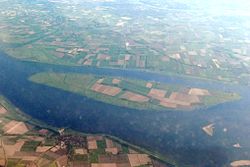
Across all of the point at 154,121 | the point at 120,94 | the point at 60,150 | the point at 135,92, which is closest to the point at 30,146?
the point at 60,150

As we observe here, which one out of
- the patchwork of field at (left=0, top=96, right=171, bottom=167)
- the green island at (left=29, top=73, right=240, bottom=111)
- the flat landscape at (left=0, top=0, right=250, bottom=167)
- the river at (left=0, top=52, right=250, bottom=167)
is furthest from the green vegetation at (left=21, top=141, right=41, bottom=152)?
the green island at (left=29, top=73, right=240, bottom=111)

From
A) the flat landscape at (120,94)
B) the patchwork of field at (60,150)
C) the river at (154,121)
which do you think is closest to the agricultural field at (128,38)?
the flat landscape at (120,94)

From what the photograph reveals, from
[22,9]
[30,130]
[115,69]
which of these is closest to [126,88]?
[115,69]

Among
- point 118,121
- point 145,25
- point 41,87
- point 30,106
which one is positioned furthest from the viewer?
point 145,25

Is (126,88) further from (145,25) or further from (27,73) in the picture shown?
(145,25)

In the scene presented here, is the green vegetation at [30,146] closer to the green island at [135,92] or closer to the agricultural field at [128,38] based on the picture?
the green island at [135,92]

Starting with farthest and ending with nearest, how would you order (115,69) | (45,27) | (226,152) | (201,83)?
1. (45,27)
2. (115,69)
3. (201,83)
4. (226,152)

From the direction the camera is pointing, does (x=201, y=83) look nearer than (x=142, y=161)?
No
